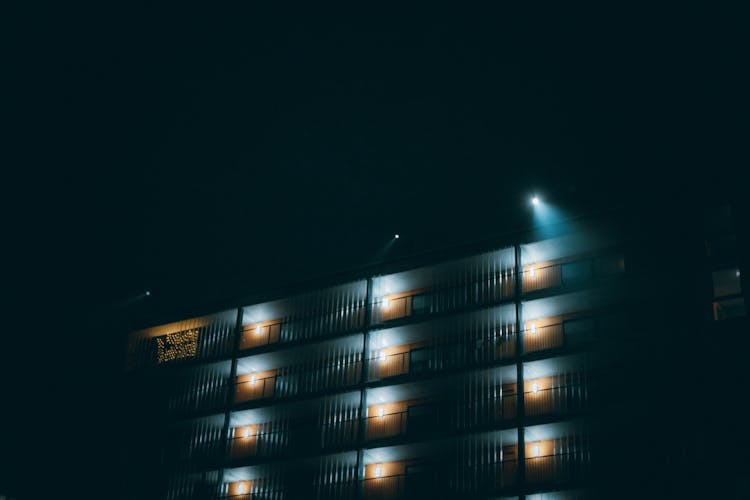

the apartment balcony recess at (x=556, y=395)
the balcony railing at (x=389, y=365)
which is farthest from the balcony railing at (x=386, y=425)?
the apartment balcony recess at (x=556, y=395)

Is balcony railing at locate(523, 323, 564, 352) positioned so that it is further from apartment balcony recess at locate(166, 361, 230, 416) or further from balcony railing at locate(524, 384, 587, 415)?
apartment balcony recess at locate(166, 361, 230, 416)

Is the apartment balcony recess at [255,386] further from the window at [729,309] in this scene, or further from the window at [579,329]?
the window at [729,309]

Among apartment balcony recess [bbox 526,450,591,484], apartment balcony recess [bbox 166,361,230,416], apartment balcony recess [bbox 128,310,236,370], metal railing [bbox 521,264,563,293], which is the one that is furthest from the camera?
apartment balcony recess [bbox 128,310,236,370]

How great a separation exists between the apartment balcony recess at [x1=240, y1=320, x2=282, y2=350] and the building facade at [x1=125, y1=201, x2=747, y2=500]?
0.26ft

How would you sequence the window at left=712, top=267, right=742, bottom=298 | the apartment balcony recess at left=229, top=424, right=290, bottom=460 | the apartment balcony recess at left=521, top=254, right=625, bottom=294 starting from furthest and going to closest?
the apartment balcony recess at left=229, top=424, right=290, bottom=460 → the apartment balcony recess at left=521, top=254, right=625, bottom=294 → the window at left=712, top=267, right=742, bottom=298

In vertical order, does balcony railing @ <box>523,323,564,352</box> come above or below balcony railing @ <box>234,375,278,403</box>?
above

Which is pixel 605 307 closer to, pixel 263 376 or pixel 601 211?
pixel 601 211

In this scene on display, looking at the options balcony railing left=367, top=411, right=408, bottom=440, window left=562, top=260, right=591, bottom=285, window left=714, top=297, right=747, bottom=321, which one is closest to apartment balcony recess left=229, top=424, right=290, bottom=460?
balcony railing left=367, top=411, right=408, bottom=440

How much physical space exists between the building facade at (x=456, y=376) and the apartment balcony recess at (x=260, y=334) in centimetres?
8

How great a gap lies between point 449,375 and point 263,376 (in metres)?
11.8

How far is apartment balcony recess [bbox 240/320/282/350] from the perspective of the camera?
55.8 meters

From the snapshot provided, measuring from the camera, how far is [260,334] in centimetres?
5628

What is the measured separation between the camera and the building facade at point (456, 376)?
43281 mm

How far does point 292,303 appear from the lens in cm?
5516
